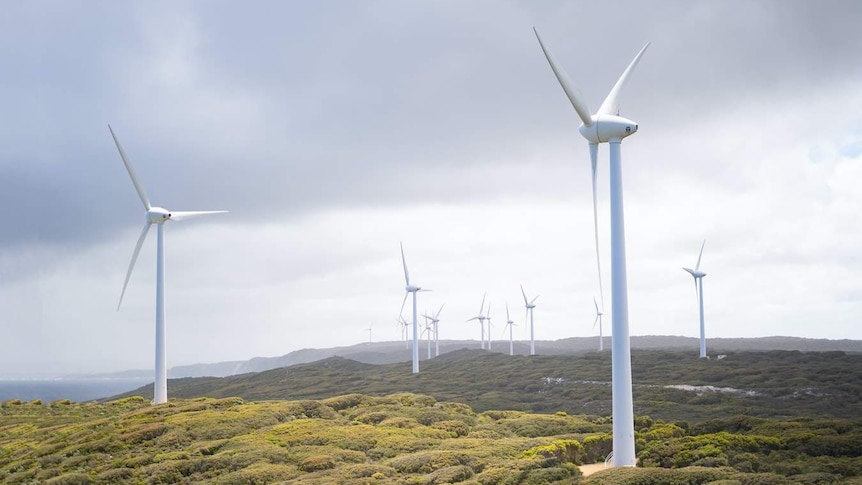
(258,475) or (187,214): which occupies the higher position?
(187,214)

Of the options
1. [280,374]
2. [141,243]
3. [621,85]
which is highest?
[621,85]

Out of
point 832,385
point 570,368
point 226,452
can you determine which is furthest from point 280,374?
point 226,452

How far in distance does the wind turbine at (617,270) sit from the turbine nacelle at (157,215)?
40.4 metres

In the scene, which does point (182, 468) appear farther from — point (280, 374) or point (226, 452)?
point (280, 374)

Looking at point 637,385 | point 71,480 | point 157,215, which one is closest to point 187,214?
point 157,215

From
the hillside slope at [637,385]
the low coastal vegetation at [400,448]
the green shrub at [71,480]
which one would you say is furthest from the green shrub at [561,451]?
the hillside slope at [637,385]

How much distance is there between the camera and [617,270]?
1196 inches

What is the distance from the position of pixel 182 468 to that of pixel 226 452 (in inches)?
119

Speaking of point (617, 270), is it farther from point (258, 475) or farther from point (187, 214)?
point (187, 214)

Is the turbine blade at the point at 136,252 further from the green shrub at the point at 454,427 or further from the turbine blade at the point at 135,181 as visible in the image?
the green shrub at the point at 454,427

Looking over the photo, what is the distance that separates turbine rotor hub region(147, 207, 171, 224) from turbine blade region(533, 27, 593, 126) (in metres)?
40.3

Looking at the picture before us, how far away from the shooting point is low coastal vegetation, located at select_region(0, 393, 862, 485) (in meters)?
30.4

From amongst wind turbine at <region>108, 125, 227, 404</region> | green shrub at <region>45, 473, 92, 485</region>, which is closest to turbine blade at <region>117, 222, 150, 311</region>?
wind turbine at <region>108, 125, 227, 404</region>

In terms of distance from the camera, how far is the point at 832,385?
79.1m
